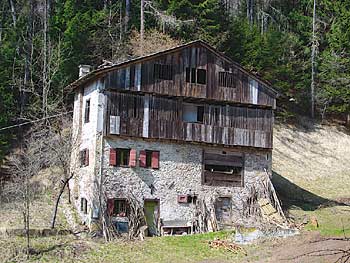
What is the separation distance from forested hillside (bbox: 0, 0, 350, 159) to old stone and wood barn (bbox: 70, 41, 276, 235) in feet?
24.3

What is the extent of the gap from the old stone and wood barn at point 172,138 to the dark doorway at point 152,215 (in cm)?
5

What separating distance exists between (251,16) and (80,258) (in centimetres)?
3933

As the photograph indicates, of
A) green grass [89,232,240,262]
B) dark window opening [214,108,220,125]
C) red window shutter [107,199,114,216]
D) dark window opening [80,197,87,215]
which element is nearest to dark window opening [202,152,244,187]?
dark window opening [214,108,220,125]

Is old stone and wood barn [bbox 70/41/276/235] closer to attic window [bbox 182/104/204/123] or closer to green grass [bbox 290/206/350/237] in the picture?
attic window [bbox 182/104/204/123]

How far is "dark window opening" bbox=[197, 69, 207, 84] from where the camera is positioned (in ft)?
101

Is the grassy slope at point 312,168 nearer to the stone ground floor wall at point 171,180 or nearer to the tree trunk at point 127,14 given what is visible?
the stone ground floor wall at point 171,180

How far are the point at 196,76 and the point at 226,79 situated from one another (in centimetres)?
190

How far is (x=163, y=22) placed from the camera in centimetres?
4047

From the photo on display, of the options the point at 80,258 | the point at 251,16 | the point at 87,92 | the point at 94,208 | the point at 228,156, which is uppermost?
the point at 251,16

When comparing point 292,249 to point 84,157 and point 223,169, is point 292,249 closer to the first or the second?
point 223,169

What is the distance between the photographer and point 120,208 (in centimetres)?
2817

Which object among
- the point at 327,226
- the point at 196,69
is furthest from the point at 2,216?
the point at 327,226

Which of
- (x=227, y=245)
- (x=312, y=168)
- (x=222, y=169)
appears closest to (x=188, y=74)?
(x=222, y=169)

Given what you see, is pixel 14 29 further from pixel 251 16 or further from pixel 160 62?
pixel 251 16
